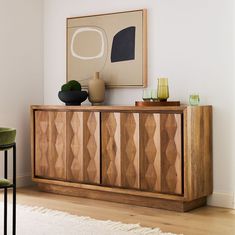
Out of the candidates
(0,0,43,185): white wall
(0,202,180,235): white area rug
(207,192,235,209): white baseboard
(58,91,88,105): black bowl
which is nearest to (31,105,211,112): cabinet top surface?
(58,91,88,105): black bowl

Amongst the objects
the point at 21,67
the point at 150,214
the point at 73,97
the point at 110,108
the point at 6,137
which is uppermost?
the point at 21,67

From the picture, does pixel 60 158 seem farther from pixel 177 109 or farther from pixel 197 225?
pixel 197 225

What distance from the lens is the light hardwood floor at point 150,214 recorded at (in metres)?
3.75

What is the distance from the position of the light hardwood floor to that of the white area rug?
0.16m

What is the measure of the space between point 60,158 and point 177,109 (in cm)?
139

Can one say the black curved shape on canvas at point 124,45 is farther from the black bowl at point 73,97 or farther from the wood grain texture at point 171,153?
the wood grain texture at point 171,153

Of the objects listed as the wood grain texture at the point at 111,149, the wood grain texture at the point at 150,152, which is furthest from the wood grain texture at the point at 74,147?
the wood grain texture at the point at 150,152

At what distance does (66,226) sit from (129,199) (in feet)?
3.16

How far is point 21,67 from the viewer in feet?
17.9

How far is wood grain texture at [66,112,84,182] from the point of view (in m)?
4.86

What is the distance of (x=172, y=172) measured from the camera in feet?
14.1

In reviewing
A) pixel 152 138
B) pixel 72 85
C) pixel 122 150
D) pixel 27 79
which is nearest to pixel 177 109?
pixel 152 138

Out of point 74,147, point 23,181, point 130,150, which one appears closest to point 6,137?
point 130,150

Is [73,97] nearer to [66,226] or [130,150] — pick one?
[130,150]
